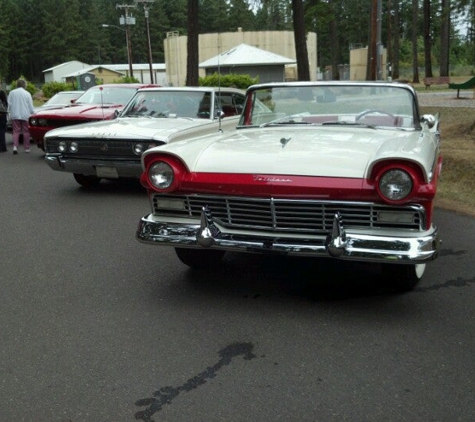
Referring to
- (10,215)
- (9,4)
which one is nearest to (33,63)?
(9,4)

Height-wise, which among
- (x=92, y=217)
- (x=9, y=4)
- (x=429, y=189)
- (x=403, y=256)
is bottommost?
(x=92, y=217)

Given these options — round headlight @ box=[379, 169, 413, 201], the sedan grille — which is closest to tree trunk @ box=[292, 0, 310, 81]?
the sedan grille

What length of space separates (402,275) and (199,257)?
5.20 ft

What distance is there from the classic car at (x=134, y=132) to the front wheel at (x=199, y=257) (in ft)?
9.29

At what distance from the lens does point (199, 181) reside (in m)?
4.22

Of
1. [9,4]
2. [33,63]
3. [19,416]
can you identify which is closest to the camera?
[19,416]

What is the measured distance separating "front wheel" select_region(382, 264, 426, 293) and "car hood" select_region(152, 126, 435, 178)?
75cm

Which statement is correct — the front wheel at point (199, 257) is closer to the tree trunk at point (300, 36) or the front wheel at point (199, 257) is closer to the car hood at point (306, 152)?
the car hood at point (306, 152)

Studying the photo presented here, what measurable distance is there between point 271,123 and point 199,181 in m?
1.57

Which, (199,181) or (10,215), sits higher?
(199,181)

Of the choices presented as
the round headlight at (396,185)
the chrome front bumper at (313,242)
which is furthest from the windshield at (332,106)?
the chrome front bumper at (313,242)

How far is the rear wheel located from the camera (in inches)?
360

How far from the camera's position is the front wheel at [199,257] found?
16.4 feet

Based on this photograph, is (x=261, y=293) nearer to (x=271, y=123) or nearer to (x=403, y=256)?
(x=403, y=256)
